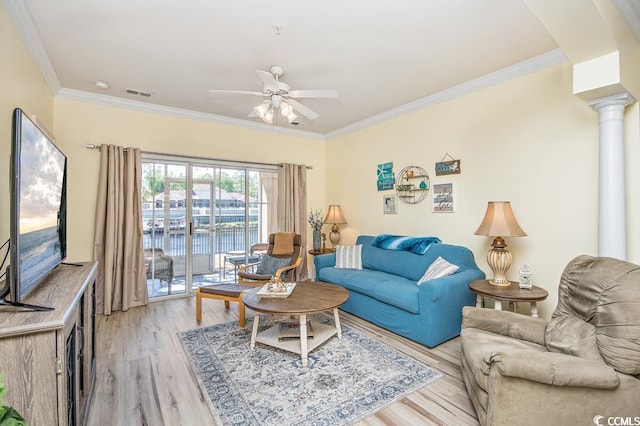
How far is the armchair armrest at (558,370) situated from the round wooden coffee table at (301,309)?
1366mm

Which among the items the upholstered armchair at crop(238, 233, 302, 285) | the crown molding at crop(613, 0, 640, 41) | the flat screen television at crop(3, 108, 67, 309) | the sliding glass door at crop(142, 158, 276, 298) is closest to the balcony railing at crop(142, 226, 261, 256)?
the sliding glass door at crop(142, 158, 276, 298)

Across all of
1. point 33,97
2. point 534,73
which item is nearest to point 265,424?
point 33,97

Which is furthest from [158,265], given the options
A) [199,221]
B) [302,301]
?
[302,301]

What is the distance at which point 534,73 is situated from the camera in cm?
288

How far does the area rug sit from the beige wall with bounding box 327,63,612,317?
1.62 meters

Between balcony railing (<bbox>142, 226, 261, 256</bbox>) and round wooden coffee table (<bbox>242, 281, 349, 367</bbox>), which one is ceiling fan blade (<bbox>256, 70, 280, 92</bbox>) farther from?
balcony railing (<bbox>142, 226, 261, 256</bbox>)

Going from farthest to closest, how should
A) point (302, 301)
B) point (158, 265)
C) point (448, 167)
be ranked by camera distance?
point (158, 265) → point (448, 167) → point (302, 301)

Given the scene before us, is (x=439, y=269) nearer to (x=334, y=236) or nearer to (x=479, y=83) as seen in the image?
(x=479, y=83)

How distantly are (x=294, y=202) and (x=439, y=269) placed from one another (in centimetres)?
280

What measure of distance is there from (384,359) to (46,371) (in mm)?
2181

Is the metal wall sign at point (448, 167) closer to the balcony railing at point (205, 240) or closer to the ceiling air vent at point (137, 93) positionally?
the balcony railing at point (205, 240)

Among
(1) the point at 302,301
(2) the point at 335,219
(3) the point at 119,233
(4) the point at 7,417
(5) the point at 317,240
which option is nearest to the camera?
(4) the point at 7,417

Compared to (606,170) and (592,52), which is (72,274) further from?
(606,170)

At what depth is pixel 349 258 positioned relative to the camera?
13.6 ft
